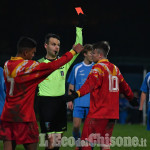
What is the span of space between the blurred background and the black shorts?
21335 millimetres

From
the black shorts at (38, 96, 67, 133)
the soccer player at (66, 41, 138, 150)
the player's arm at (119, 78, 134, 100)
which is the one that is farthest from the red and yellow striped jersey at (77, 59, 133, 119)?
the black shorts at (38, 96, 67, 133)

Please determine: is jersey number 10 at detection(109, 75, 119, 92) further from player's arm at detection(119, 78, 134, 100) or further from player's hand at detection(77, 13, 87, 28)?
player's hand at detection(77, 13, 87, 28)

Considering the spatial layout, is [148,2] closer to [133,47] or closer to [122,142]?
[133,47]

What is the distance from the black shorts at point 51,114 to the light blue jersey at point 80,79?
1.83 m

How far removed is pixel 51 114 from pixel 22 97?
197cm

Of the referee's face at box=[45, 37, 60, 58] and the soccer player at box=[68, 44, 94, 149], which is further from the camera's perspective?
the soccer player at box=[68, 44, 94, 149]

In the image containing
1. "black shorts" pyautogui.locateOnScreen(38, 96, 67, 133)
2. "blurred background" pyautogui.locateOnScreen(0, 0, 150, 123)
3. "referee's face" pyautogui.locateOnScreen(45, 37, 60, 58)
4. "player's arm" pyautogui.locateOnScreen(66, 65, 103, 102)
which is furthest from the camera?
"blurred background" pyautogui.locateOnScreen(0, 0, 150, 123)

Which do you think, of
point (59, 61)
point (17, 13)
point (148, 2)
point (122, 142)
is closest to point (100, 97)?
point (59, 61)

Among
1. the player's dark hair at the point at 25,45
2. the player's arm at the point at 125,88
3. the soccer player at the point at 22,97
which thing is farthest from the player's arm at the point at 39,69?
the player's arm at the point at 125,88

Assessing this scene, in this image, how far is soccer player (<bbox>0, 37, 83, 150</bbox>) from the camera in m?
5.89

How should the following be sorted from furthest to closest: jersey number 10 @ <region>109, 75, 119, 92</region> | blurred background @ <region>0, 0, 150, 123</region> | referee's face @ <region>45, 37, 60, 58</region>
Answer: blurred background @ <region>0, 0, 150, 123</region> < referee's face @ <region>45, 37, 60, 58</region> < jersey number 10 @ <region>109, 75, 119, 92</region>

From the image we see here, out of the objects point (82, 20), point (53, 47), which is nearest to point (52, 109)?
point (53, 47)

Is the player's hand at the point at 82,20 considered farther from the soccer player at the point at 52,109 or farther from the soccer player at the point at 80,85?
the soccer player at the point at 80,85

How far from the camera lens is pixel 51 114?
7801 mm
